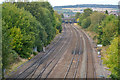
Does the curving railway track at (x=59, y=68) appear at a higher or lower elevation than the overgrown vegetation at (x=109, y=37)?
lower

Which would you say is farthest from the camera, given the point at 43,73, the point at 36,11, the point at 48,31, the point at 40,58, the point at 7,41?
the point at 48,31

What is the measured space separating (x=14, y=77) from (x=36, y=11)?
65.6 ft

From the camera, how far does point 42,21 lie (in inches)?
1613

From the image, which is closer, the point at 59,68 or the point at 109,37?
the point at 59,68

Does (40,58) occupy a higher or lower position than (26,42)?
lower

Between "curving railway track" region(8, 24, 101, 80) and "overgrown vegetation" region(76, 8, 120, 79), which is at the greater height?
"overgrown vegetation" region(76, 8, 120, 79)

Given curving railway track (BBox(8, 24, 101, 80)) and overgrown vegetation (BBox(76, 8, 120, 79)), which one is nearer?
overgrown vegetation (BBox(76, 8, 120, 79))

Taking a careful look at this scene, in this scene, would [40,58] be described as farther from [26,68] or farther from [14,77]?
[14,77]

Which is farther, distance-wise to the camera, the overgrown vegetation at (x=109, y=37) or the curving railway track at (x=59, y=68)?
the curving railway track at (x=59, y=68)

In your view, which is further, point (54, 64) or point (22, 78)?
point (54, 64)

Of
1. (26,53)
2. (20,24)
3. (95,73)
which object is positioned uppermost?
(20,24)

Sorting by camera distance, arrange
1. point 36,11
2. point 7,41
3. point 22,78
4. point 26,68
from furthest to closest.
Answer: point 36,11 < point 26,68 < point 22,78 < point 7,41

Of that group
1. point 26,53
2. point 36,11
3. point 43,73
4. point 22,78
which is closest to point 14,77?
point 22,78

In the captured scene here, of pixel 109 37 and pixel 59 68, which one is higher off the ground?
pixel 109 37
